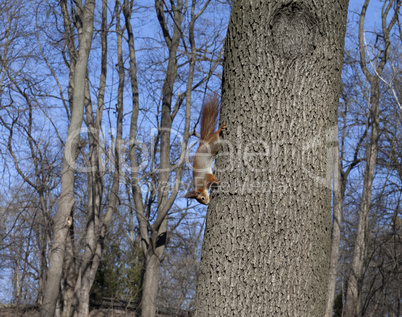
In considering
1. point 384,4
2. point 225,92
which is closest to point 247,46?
point 225,92

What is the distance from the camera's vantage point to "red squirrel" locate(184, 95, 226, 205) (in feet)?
10.9

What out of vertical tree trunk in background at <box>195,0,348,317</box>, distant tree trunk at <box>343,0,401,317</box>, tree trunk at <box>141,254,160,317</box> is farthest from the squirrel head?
distant tree trunk at <box>343,0,401,317</box>

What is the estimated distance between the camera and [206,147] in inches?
142

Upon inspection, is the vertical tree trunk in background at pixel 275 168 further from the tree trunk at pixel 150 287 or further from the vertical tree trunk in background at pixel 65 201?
the tree trunk at pixel 150 287

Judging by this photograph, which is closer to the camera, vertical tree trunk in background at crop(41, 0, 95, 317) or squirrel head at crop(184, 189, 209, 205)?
squirrel head at crop(184, 189, 209, 205)

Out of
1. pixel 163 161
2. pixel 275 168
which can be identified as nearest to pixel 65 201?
pixel 163 161

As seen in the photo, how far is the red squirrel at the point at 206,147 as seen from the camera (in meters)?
3.34

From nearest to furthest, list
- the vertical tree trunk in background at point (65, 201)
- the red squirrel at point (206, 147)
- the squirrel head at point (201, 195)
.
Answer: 1. the red squirrel at point (206, 147)
2. the squirrel head at point (201, 195)
3. the vertical tree trunk in background at point (65, 201)

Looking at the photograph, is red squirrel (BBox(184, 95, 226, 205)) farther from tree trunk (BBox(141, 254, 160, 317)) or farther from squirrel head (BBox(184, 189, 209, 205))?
tree trunk (BBox(141, 254, 160, 317))

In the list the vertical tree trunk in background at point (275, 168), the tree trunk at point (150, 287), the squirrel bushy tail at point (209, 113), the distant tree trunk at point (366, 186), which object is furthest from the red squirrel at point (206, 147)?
the distant tree trunk at point (366, 186)

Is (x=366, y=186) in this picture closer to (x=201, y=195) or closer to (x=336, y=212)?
(x=336, y=212)

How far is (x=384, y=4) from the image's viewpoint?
49.9ft

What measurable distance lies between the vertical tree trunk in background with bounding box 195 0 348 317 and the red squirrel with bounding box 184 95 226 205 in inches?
22.1

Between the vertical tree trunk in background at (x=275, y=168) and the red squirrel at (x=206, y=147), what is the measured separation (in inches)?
22.1
